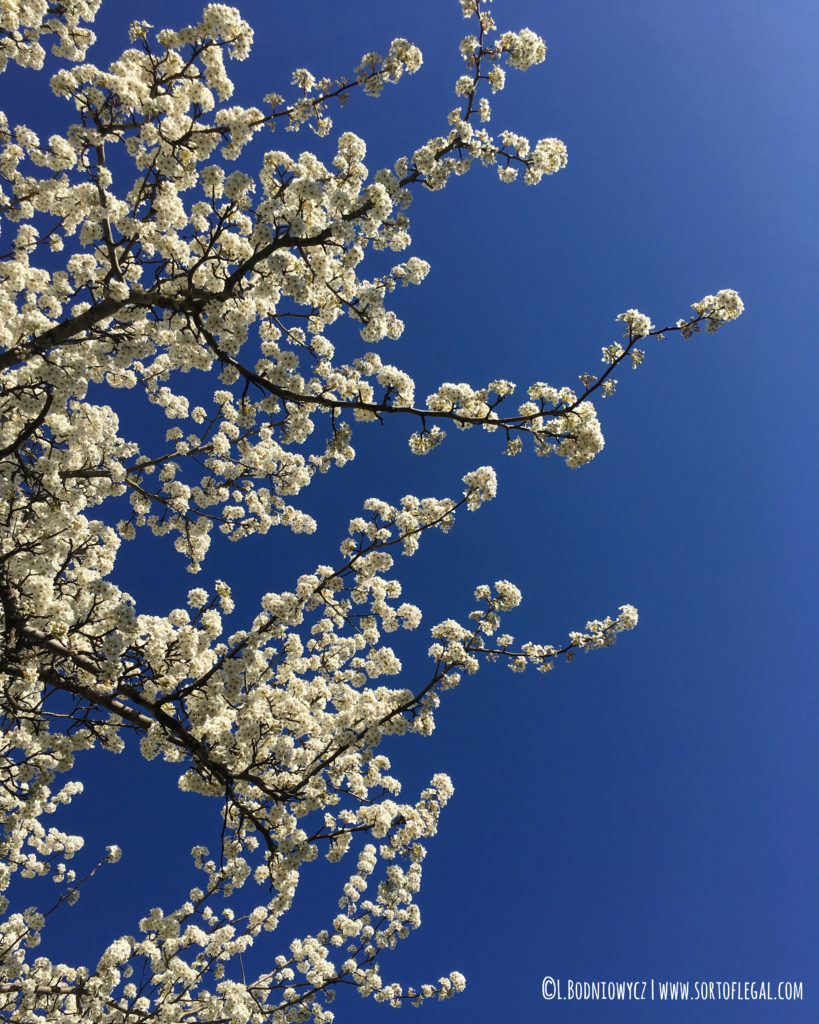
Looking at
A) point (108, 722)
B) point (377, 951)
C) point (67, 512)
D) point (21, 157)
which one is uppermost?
point (21, 157)

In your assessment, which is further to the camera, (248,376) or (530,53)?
(248,376)

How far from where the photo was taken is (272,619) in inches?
338

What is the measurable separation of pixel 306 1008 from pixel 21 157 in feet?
53.0

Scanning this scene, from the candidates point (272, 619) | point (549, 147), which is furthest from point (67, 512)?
point (549, 147)

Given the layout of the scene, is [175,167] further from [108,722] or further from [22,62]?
[108,722]

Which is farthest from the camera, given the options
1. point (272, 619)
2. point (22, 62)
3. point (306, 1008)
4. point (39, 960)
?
point (39, 960)

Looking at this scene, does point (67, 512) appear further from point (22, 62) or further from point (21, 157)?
point (22, 62)

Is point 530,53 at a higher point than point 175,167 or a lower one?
higher

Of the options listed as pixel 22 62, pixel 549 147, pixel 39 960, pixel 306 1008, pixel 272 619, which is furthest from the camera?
pixel 39 960

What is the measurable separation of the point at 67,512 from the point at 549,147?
8477 millimetres

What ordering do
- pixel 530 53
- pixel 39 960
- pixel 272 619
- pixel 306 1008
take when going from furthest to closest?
1. pixel 39 960
2. pixel 306 1008
3. pixel 272 619
4. pixel 530 53

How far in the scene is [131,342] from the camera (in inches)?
318

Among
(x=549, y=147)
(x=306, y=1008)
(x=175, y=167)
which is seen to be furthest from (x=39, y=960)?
(x=549, y=147)

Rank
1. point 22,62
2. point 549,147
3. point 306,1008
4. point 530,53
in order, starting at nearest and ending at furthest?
point 530,53 → point 549,147 → point 22,62 → point 306,1008
